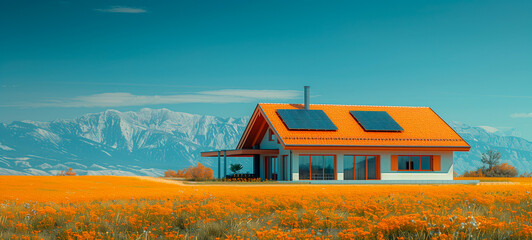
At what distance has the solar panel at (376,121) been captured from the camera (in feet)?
140

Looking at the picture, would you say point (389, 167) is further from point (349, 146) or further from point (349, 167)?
point (349, 146)

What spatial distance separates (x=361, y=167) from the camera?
41.6 m

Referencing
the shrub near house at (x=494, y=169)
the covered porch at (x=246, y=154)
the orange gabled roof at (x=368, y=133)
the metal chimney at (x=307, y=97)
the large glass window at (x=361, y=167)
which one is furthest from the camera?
the shrub near house at (x=494, y=169)

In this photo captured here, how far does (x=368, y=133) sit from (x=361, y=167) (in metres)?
2.28

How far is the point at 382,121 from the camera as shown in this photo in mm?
43688

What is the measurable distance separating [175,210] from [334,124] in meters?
29.6

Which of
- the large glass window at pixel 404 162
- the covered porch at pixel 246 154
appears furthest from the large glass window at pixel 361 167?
the covered porch at pixel 246 154

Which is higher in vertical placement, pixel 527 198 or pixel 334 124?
pixel 334 124

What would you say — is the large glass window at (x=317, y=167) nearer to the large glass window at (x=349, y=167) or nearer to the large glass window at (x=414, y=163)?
the large glass window at (x=349, y=167)

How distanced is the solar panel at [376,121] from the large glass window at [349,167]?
2.41 m

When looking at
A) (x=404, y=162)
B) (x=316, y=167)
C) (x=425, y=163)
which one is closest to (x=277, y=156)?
(x=316, y=167)

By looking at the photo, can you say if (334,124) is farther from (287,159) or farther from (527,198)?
(527,198)

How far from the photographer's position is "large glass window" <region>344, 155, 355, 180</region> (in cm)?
4112

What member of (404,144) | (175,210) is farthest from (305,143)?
(175,210)
